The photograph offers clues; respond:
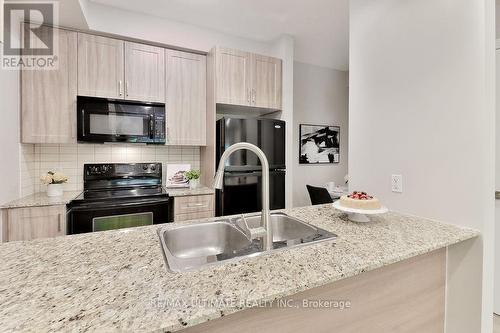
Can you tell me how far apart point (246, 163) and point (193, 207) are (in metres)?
0.75

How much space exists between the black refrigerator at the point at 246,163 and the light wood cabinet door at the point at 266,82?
351 mm

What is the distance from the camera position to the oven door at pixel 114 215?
2041 millimetres

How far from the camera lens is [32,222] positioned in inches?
75.6

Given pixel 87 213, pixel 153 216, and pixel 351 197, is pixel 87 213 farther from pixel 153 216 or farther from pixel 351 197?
pixel 351 197

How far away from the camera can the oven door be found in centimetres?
204

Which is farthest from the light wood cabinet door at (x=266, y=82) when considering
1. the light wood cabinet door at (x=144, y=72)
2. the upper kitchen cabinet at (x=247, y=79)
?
the light wood cabinet door at (x=144, y=72)

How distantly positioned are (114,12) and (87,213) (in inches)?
81.9

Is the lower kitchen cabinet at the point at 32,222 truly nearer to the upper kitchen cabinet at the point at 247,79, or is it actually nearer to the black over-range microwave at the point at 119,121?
the black over-range microwave at the point at 119,121

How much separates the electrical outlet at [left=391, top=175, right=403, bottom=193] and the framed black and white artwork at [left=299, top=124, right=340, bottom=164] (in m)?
2.32

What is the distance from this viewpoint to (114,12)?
8.15 feet

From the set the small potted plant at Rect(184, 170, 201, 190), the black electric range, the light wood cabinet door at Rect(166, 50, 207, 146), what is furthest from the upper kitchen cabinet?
the black electric range

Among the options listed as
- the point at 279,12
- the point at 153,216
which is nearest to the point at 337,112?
the point at 279,12

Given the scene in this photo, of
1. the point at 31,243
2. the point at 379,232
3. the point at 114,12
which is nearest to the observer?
the point at 31,243

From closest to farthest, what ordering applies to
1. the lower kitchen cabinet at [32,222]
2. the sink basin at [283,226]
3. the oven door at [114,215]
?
the sink basin at [283,226], the lower kitchen cabinet at [32,222], the oven door at [114,215]
